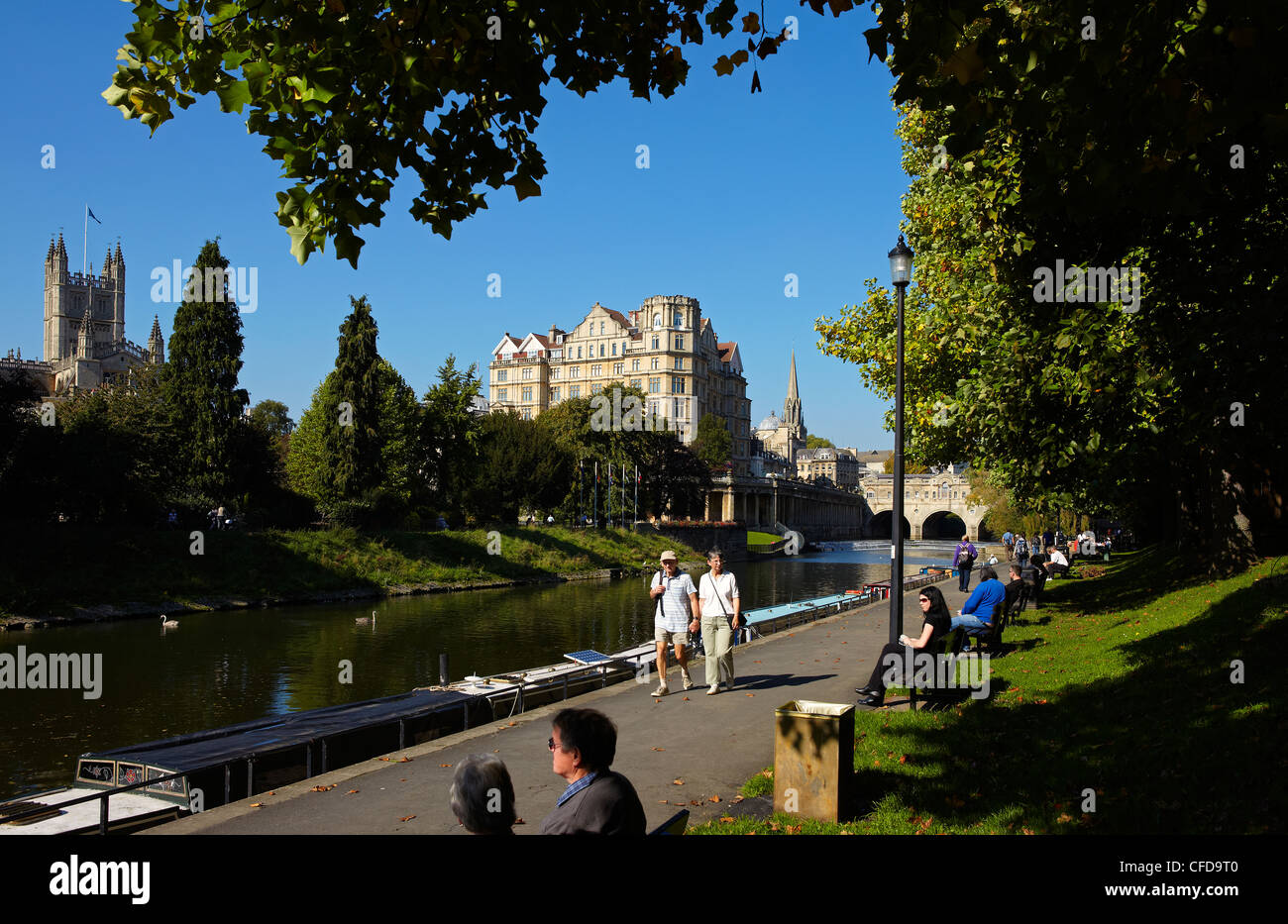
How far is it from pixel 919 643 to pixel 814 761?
4553mm

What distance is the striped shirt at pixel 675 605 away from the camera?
12.9 meters

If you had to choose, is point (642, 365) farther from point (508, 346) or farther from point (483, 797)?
point (483, 797)

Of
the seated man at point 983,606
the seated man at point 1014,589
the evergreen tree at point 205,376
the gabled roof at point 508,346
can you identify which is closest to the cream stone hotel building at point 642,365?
the gabled roof at point 508,346

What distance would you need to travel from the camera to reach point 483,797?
4.04 m

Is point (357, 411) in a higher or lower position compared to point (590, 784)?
higher

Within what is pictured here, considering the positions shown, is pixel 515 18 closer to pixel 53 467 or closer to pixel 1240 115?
pixel 1240 115

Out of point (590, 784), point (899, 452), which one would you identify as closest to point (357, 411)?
point (899, 452)

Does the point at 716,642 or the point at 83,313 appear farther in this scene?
the point at 83,313

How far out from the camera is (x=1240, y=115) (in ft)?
17.0

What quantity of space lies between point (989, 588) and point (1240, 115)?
10.3m

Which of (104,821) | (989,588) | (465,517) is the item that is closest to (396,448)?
(465,517)

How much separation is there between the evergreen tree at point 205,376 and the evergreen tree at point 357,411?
691 cm

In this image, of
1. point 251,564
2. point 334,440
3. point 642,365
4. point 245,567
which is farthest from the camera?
point 642,365
